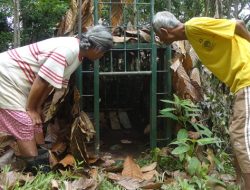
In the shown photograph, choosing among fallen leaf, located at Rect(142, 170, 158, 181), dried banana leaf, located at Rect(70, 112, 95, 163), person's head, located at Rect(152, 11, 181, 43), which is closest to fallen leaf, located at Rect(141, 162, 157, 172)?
fallen leaf, located at Rect(142, 170, 158, 181)

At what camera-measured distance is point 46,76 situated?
11.1 feet

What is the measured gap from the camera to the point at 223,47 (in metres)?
3.11

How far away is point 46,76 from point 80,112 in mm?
1031

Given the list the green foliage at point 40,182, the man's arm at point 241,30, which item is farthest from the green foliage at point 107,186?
the man's arm at point 241,30

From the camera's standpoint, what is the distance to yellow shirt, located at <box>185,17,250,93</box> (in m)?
3.00

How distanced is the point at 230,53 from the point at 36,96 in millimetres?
1591

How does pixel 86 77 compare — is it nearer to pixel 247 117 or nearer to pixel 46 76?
pixel 46 76

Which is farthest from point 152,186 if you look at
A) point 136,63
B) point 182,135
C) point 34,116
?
point 136,63

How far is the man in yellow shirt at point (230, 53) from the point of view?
2953 millimetres

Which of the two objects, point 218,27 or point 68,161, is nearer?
point 218,27

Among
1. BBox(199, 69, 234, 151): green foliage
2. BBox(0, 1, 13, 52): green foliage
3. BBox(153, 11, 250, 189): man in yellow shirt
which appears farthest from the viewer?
BBox(0, 1, 13, 52): green foliage

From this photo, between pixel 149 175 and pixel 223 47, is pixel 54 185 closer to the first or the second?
pixel 149 175

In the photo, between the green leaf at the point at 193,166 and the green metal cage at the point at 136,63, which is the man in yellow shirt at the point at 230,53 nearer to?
the green leaf at the point at 193,166

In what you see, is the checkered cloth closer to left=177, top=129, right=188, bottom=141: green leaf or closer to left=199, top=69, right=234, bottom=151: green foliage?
left=177, top=129, right=188, bottom=141: green leaf
